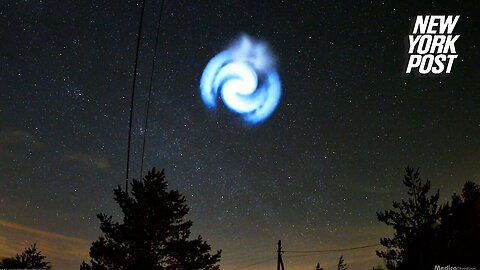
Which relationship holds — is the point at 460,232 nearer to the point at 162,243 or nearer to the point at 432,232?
the point at 432,232

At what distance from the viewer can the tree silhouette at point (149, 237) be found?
2762 centimetres

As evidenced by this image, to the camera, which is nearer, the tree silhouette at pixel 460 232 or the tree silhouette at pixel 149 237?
the tree silhouette at pixel 149 237

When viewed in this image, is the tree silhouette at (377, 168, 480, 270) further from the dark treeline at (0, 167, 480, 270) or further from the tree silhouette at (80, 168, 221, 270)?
the tree silhouette at (80, 168, 221, 270)

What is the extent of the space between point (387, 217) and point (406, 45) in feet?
80.5

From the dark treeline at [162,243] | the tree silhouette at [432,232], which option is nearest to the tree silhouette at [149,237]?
the dark treeline at [162,243]

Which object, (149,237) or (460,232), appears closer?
(149,237)

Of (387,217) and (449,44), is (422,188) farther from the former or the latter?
(449,44)

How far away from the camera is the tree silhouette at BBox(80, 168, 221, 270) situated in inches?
1088

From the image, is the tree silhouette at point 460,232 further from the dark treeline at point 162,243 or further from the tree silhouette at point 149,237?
the tree silhouette at point 149,237

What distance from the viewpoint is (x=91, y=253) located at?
2817 centimetres

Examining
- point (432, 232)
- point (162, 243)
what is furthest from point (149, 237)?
point (432, 232)

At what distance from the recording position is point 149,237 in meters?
28.0

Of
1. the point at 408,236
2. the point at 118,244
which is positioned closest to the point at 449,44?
the point at 118,244

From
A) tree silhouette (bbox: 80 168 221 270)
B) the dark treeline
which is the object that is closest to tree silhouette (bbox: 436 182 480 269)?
the dark treeline
